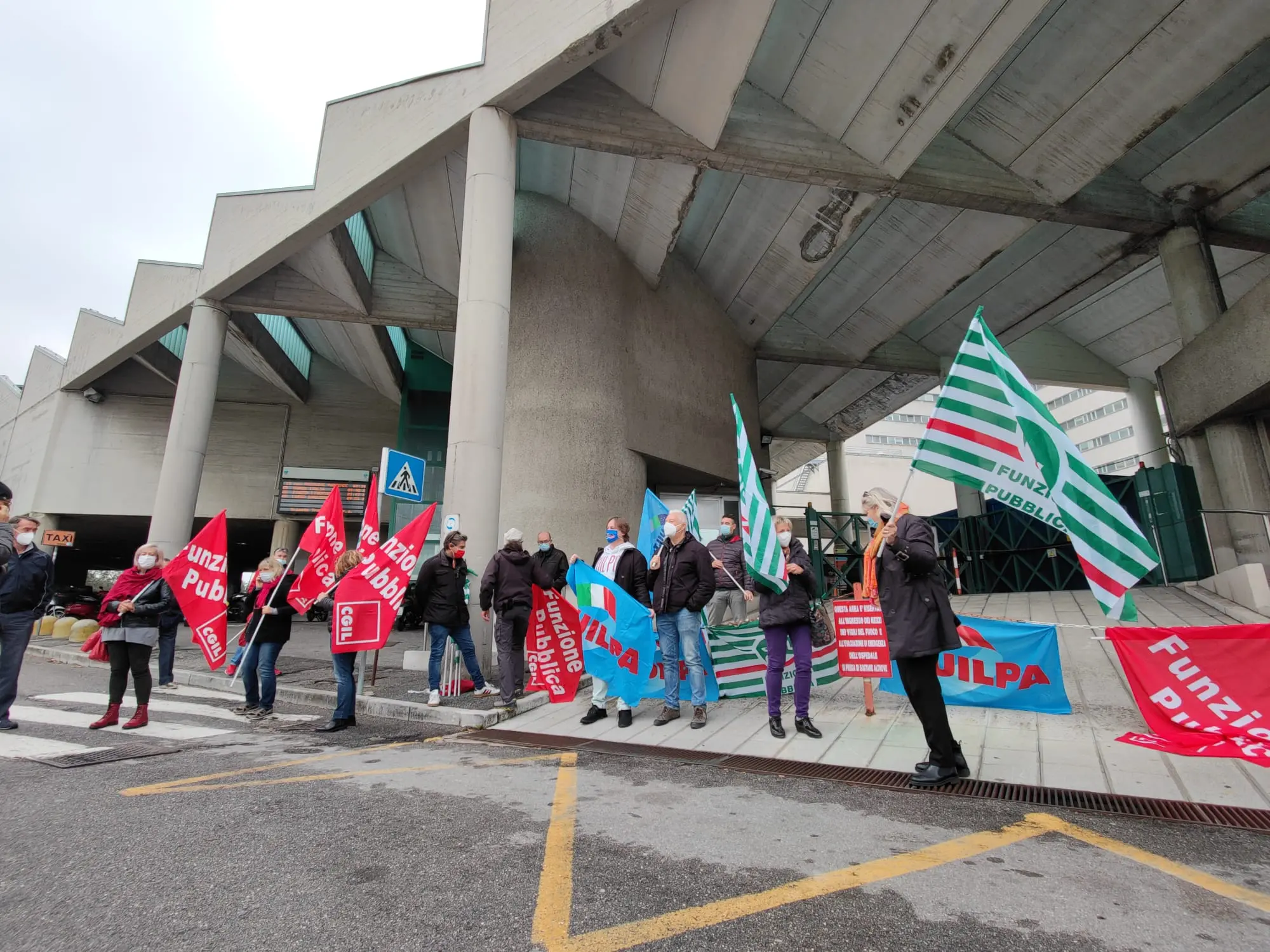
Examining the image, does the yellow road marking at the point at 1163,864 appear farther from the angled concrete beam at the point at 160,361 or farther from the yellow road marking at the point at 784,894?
the angled concrete beam at the point at 160,361

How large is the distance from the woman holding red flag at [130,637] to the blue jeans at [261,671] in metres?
0.92

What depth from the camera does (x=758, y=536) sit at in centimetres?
545

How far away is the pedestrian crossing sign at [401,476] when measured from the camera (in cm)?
817

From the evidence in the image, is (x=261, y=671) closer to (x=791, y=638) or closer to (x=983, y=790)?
(x=791, y=638)

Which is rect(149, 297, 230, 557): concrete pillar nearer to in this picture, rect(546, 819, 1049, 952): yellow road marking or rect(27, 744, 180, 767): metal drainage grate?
rect(27, 744, 180, 767): metal drainage grate

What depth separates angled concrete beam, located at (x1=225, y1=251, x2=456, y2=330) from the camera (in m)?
17.9

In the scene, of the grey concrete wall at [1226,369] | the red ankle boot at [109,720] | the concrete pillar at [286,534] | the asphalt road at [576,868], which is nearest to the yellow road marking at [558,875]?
the asphalt road at [576,868]

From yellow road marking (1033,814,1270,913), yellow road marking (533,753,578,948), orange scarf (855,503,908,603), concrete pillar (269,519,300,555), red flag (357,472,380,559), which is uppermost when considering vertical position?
concrete pillar (269,519,300,555)

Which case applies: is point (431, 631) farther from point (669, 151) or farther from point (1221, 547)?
point (1221, 547)

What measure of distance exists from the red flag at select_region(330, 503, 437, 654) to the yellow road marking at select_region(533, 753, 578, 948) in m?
3.17

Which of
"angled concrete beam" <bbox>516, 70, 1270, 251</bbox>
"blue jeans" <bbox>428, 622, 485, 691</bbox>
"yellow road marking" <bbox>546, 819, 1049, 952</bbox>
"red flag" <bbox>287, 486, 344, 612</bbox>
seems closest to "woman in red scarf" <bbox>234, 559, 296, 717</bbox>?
"red flag" <bbox>287, 486, 344, 612</bbox>

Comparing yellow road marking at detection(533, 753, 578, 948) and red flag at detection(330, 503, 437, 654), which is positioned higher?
red flag at detection(330, 503, 437, 654)

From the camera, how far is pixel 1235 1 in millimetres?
10211

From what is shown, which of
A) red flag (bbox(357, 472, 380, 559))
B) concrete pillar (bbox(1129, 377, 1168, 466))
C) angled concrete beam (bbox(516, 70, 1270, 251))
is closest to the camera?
red flag (bbox(357, 472, 380, 559))
